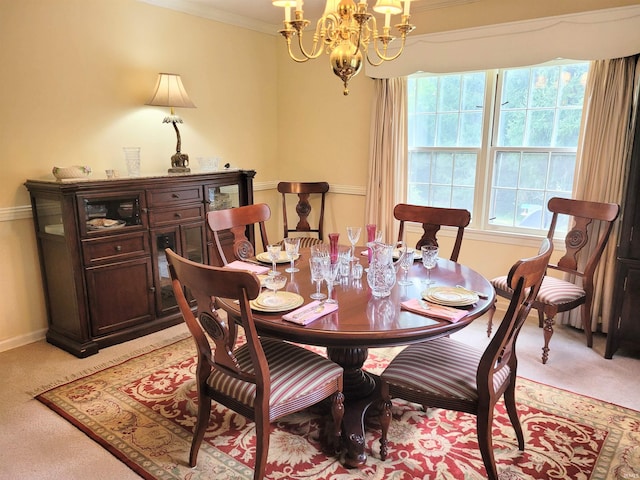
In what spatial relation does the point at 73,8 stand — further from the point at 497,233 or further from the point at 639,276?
the point at 639,276

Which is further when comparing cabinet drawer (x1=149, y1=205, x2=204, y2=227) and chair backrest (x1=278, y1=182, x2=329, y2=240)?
chair backrest (x1=278, y1=182, x2=329, y2=240)

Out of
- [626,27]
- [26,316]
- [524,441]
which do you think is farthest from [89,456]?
[626,27]

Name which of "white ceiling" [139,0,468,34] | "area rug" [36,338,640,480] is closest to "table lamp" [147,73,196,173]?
"white ceiling" [139,0,468,34]

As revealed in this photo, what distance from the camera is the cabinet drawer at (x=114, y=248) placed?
3031 millimetres

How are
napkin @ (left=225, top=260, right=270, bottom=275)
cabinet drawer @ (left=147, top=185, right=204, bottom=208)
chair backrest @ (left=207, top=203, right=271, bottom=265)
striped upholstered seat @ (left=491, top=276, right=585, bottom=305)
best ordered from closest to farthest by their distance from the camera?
1. napkin @ (left=225, top=260, right=270, bottom=275)
2. chair backrest @ (left=207, top=203, right=271, bottom=265)
3. striped upholstered seat @ (left=491, top=276, right=585, bottom=305)
4. cabinet drawer @ (left=147, top=185, right=204, bottom=208)

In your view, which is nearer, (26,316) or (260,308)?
(260,308)

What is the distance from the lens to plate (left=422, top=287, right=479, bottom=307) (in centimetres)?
193

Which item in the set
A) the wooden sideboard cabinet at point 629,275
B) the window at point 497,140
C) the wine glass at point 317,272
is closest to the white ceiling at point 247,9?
the window at point 497,140

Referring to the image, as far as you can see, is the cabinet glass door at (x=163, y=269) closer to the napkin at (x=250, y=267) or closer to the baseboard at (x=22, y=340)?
the baseboard at (x=22, y=340)

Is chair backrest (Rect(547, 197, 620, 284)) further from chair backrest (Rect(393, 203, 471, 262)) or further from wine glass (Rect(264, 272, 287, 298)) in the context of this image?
wine glass (Rect(264, 272, 287, 298))

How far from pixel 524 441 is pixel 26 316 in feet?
10.5

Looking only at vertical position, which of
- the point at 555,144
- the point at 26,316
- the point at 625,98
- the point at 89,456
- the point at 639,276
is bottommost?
the point at 89,456

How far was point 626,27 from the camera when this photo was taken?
9.75 feet

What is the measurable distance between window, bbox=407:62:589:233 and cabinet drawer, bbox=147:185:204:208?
1.86 m
